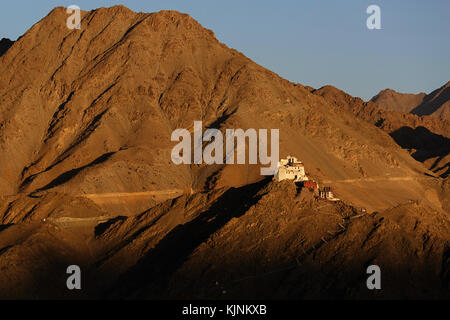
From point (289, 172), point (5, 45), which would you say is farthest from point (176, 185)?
point (5, 45)

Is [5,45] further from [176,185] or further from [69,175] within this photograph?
[176,185]

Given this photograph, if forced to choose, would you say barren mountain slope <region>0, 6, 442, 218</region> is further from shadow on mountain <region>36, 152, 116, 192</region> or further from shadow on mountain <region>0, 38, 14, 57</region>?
shadow on mountain <region>0, 38, 14, 57</region>

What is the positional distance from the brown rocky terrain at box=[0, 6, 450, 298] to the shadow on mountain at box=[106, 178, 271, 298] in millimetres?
164

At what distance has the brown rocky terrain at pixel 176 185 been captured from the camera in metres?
54.9

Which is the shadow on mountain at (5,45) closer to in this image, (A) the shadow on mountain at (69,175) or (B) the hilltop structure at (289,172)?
(A) the shadow on mountain at (69,175)

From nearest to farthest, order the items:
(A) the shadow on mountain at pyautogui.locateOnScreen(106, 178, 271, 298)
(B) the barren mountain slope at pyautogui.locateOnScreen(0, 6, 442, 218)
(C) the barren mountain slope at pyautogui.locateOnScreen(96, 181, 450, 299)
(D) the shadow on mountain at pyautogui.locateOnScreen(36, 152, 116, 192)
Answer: (C) the barren mountain slope at pyautogui.locateOnScreen(96, 181, 450, 299), (A) the shadow on mountain at pyautogui.locateOnScreen(106, 178, 271, 298), (D) the shadow on mountain at pyautogui.locateOnScreen(36, 152, 116, 192), (B) the barren mountain slope at pyautogui.locateOnScreen(0, 6, 442, 218)

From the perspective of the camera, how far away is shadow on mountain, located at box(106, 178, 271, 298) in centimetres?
5959

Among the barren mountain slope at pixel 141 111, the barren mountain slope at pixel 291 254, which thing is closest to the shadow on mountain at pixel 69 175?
the barren mountain slope at pixel 141 111

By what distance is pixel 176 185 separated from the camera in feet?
403

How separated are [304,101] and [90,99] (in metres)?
34.0

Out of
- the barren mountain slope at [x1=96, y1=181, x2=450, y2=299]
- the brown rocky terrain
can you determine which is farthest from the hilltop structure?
the barren mountain slope at [x1=96, y1=181, x2=450, y2=299]

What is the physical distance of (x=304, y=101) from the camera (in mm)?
154875

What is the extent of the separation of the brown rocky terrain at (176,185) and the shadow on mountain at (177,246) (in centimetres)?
16
